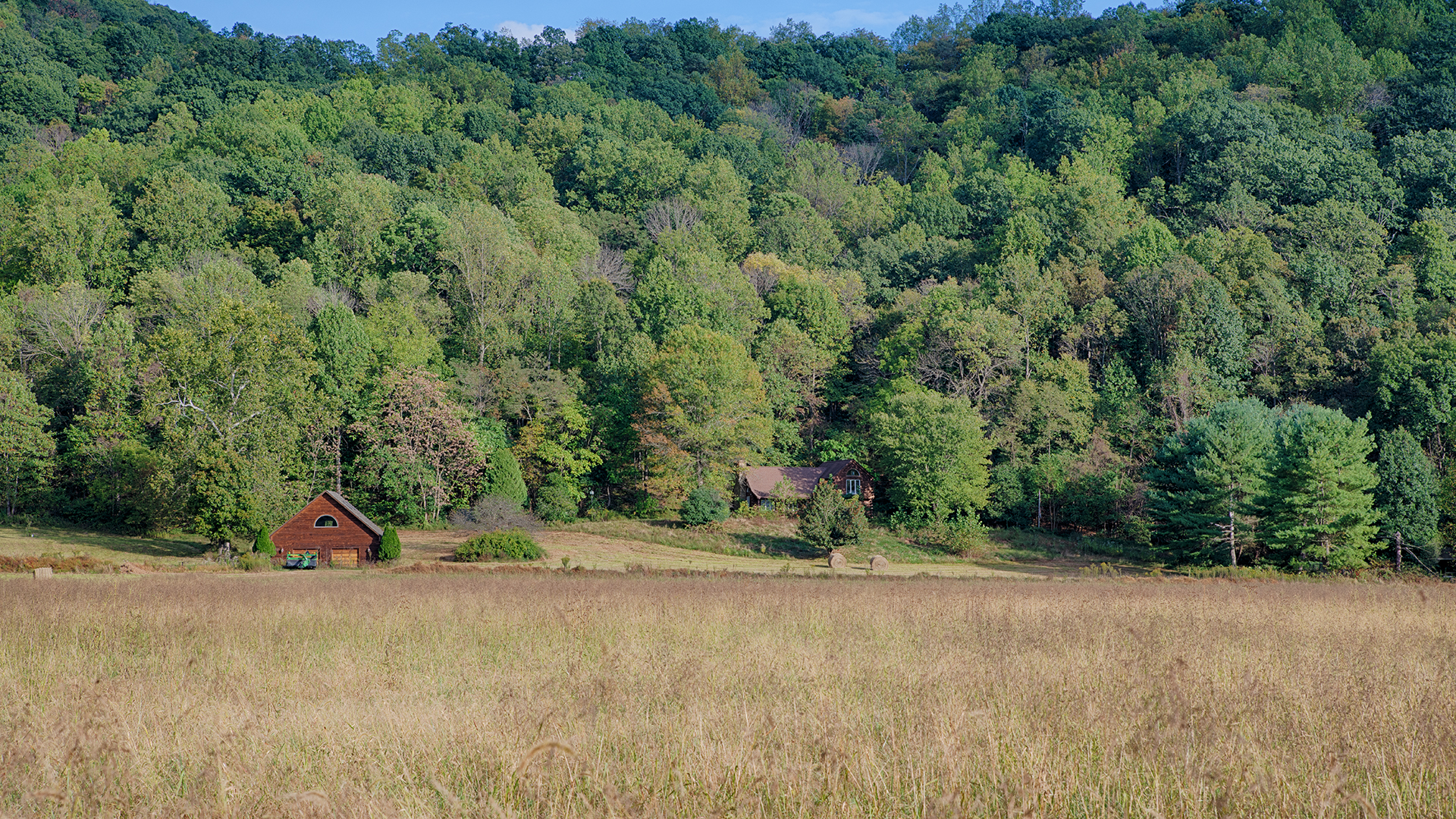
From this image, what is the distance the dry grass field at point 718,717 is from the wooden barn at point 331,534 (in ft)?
96.6

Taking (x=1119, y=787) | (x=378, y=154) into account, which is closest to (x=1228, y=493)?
(x=1119, y=787)

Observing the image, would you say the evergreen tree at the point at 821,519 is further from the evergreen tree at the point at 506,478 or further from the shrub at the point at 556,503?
the evergreen tree at the point at 506,478

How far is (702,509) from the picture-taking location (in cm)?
5466

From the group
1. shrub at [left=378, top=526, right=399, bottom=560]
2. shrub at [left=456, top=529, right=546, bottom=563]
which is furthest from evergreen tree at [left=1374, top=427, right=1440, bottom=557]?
shrub at [left=378, top=526, right=399, bottom=560]

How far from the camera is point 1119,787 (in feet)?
20.2

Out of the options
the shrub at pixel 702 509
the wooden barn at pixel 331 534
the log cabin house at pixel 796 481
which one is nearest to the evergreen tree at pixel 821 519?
the shrub at pixel 702 509

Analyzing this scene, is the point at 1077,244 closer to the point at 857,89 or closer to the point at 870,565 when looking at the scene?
the point at 870,565

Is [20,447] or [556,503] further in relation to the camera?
[556,503]

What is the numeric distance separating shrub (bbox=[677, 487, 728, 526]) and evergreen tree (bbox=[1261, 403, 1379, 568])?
26156mm

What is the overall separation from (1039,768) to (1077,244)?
265 feet

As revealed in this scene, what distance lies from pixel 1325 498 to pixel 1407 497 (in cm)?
560

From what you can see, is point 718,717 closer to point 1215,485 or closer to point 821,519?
point 821,519

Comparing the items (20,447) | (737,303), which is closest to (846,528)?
(737,303)

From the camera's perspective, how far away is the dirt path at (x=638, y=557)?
41.8m
